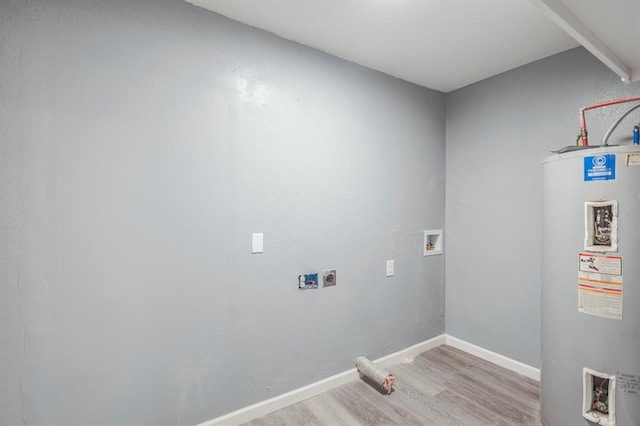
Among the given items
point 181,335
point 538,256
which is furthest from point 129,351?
point 538,256

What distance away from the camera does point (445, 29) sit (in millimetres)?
1958

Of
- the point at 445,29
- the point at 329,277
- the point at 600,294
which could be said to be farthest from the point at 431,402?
the point at 445,29

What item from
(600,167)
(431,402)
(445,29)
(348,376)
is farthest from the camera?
(348,376)

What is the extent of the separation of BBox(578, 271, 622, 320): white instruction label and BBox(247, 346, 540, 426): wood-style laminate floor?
871 mm

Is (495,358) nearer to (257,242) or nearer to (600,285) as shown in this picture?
(600,285)

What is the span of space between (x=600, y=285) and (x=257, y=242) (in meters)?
1.87

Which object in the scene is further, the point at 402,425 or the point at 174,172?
the point at 402,425

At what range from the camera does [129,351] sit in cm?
158

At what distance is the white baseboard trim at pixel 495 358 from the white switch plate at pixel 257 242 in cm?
217

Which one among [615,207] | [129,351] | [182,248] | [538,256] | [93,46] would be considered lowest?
[129,351]

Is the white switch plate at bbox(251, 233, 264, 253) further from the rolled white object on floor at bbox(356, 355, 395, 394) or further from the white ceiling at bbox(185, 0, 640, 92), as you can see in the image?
the white ceiling at bbox(185, 0, 640, 92)

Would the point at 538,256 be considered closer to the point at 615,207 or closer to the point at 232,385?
the point at 615,207

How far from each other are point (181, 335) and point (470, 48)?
268cm

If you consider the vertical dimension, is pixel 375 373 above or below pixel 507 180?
below
